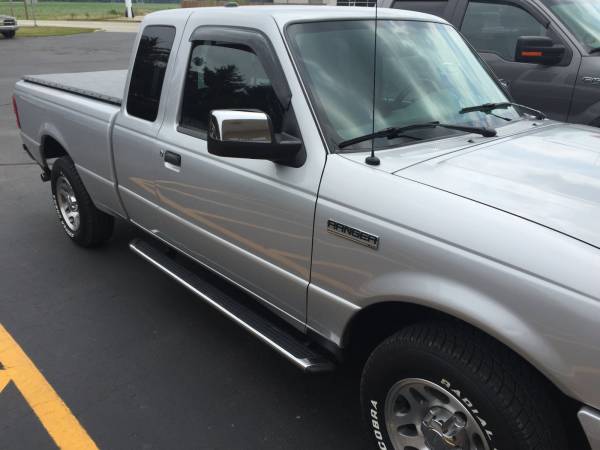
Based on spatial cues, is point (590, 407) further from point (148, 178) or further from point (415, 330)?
point (148, 178)

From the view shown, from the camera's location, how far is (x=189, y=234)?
131 inches

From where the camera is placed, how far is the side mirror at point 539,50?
4.96 metres

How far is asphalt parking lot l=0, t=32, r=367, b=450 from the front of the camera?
284cm

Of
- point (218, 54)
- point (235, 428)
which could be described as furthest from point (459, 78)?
point (235, 428)

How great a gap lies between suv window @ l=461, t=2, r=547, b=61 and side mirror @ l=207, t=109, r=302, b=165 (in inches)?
152

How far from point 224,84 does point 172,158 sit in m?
0.52

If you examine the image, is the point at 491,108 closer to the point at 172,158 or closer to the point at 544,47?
the point at 172,158

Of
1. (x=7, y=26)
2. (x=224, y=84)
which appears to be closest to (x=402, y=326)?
(x=224, y=84)

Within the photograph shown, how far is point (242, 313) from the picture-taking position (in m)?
3.02

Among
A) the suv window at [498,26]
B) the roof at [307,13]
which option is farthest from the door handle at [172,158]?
the suv window at [498,26]

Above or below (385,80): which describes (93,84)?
below

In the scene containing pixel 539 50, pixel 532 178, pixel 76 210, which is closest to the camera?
pixel 532 178

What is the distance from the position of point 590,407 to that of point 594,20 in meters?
4.63

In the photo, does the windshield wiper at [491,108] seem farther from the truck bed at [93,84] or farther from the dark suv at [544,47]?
the truck bed at [93,84]
